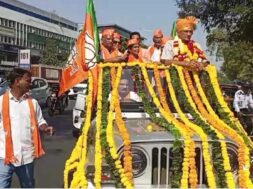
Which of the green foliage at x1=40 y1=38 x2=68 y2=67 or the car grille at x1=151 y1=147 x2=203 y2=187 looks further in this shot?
the green foliage at x1=40 y1=38 x2=68 y2=67

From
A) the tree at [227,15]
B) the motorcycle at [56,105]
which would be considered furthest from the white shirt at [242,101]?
the motorcycle at [56,105]

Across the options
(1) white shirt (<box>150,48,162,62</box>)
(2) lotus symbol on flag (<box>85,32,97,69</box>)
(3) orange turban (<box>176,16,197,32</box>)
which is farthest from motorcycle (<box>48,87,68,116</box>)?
(3) orange turban (<box>176,16,197,32</box>)

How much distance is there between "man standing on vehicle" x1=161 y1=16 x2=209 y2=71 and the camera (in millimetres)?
6945

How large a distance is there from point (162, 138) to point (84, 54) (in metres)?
2.83

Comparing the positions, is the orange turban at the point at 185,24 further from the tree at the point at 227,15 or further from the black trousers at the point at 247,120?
the black trousers at the point at 247,120

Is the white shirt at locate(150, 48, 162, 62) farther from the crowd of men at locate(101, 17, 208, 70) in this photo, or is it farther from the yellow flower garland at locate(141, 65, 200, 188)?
the yellow flower garland at locate(141, 65, 200, 188)

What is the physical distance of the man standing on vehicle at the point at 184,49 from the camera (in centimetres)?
695

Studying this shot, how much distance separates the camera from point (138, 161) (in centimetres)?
537

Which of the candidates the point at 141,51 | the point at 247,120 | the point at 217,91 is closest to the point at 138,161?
the point at 217,91

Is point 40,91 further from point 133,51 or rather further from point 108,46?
point 133,51

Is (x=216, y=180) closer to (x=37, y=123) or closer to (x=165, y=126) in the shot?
(x=165, y=126)

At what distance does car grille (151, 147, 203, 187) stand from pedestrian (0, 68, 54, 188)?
1226 mm

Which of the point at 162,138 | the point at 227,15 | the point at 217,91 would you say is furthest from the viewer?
the point at 227,15

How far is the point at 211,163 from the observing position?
5.26 metres
